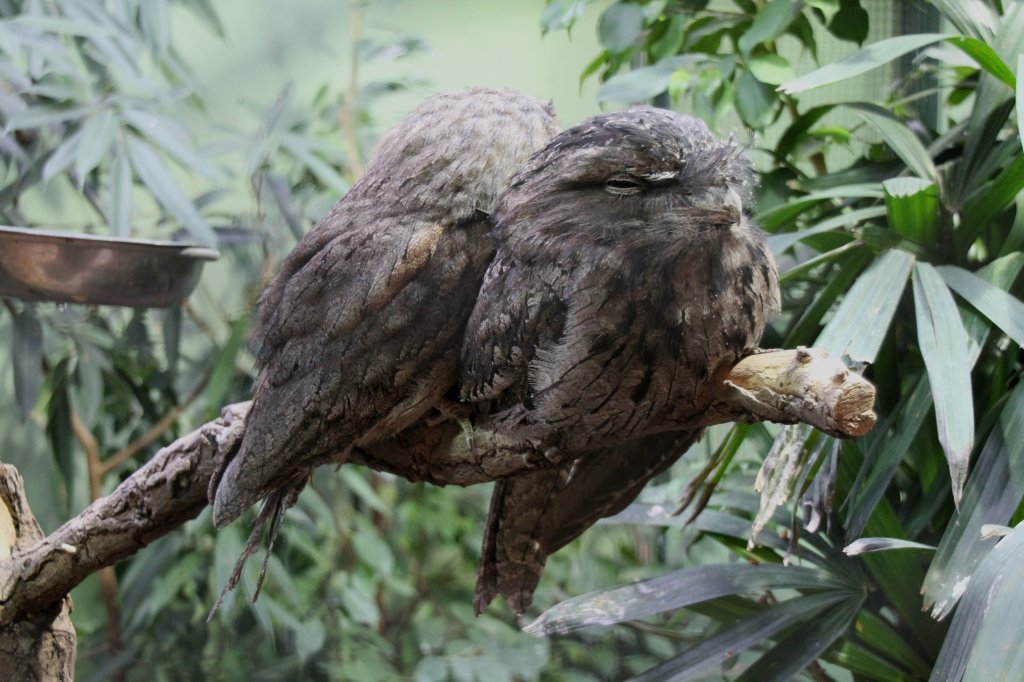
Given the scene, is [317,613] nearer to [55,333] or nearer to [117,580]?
[117,580]

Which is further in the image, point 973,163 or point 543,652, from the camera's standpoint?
point 543,652

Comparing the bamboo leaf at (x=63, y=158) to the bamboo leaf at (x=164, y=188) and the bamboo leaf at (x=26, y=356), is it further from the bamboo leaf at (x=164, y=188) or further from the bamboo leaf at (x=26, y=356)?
the bamboo leaf at (x=26, y=356)

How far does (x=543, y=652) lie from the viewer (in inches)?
98.3

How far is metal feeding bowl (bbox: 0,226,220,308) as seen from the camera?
3.76ft

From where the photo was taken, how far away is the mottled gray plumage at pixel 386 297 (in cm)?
107

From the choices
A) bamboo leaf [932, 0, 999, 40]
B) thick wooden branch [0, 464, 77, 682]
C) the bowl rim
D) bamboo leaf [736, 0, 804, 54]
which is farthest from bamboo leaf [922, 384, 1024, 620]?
thick wooden branch [0, 464, 77, 682]

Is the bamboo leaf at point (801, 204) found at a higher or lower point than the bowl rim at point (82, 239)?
lower

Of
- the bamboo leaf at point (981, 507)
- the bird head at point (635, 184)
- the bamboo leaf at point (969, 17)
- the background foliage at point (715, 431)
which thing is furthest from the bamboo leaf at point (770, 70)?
the bird head at point (635, 184)

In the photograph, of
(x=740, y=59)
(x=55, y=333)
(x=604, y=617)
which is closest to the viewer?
(x=604, y=617)

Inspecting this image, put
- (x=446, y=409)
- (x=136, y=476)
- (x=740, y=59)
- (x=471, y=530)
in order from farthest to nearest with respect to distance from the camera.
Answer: (x=471, y=530), (x=740, y=59), (x=136, y=476), (x=446, y=409)

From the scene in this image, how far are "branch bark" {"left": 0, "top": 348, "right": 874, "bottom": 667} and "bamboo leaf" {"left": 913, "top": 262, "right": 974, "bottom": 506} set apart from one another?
0.38m

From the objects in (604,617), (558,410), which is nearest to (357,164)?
(604,617)

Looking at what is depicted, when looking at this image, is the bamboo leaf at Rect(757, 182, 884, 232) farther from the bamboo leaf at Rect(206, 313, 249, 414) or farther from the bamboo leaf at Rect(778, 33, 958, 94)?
the bamboo leaf at Rect(206, 313, 249, 414)

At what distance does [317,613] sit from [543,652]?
0.63 meters
